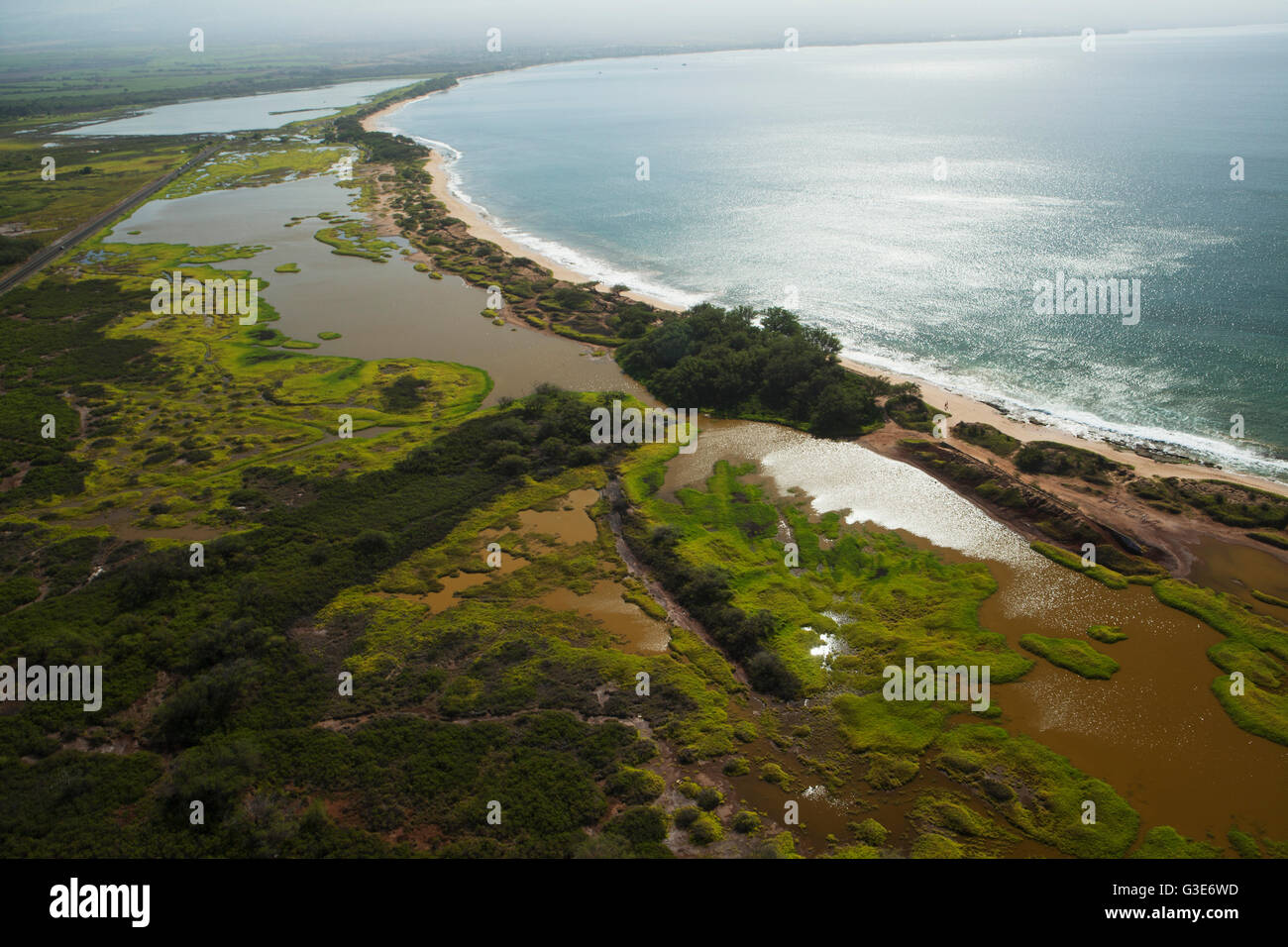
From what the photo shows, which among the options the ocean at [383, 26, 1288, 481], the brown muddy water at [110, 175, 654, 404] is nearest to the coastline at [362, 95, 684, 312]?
the ocean at [383, 26, 1288, 481]

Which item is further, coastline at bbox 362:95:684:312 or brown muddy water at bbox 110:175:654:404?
coastline at bbox 362:95:684:312

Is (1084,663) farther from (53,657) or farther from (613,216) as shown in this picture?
(613,216)

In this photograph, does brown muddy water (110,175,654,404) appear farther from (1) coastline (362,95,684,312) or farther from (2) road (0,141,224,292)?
(1) coastline (362,95,684,312)

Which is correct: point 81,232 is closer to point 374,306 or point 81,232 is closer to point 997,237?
point 374,306

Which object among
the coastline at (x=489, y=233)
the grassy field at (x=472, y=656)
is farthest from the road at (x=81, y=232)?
the grassy field at (x=472, y=656)

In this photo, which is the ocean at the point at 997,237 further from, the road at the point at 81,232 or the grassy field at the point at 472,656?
the road at the point at 81,232
